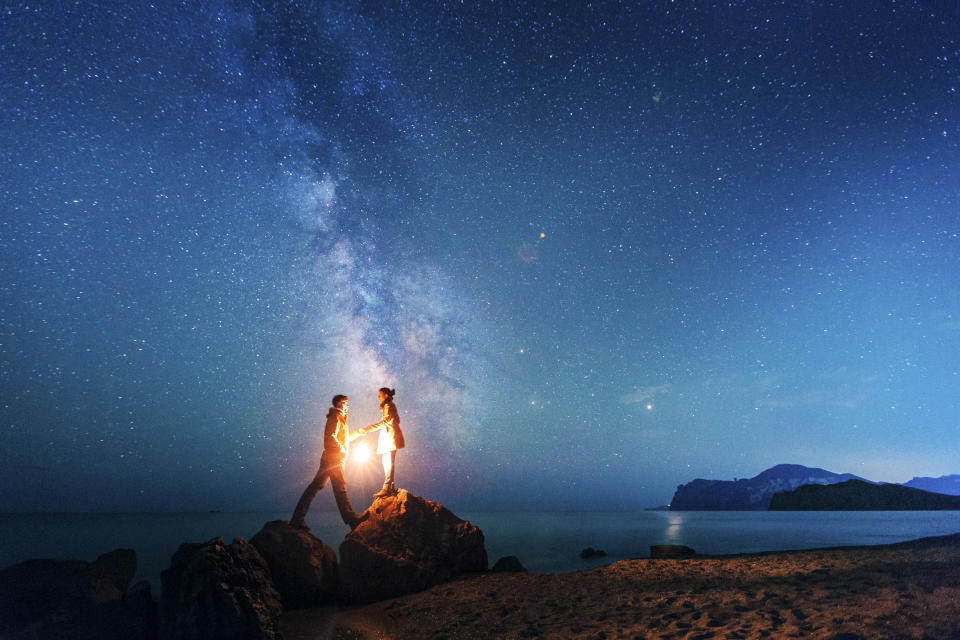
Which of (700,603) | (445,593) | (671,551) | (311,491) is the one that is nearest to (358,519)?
(311,491)

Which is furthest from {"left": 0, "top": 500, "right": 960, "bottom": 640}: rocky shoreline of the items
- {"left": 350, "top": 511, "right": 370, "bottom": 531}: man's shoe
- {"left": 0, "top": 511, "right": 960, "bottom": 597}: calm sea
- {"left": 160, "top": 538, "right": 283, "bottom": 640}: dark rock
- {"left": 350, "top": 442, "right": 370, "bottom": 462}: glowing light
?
{"left": 0, "top": 511, "right": 960, "bottom": 597}: calm sea

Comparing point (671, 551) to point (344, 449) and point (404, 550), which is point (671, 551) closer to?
point (404, 550)

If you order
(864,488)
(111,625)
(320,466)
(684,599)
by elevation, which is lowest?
(864,488)

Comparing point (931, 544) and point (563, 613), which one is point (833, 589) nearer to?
point (563, 613)

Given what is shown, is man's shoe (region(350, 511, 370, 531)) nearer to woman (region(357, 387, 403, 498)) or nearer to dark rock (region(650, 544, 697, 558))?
woman (region(357, 387, 403, 498))

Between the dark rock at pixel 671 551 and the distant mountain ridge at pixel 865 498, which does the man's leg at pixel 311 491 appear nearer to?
the dark rock at pixel 671 551

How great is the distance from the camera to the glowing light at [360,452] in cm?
1162

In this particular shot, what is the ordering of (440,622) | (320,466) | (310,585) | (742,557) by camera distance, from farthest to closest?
1. (320,466)
2. (742,557)
3. (310,585)
4. (440,622)

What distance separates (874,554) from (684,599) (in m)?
5.07

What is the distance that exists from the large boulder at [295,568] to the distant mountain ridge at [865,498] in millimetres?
177360

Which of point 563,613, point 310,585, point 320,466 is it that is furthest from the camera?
point 320,466

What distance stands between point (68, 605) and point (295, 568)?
12.7ft

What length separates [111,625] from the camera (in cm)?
735

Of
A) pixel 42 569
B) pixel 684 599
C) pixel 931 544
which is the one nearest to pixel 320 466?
pixel 42 569
